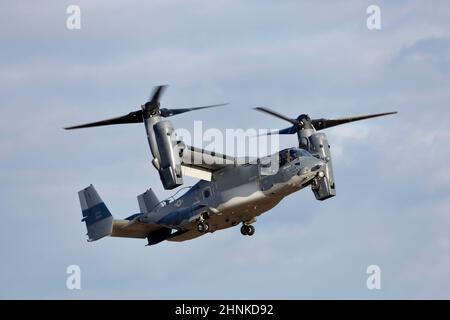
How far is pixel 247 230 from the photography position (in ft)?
242

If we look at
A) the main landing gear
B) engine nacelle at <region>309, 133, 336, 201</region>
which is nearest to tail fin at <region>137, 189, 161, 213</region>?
the main landing gear

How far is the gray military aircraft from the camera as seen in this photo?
69188 millimetres

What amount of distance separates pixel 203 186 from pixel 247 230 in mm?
3511

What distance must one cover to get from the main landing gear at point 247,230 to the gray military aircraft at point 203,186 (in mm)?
53

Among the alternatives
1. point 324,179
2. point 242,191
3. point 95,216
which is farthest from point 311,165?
point 95,216

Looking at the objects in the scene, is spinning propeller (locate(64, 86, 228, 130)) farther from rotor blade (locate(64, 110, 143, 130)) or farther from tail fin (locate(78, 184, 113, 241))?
tail fin (locate(78, 184, 113, 241))

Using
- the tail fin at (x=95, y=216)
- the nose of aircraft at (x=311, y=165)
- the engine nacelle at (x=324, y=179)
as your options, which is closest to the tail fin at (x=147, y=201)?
the tail fin at (x=95, y=216)

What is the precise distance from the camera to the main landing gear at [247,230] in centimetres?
7381

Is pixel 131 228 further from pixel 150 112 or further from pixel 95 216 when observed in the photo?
pixel 150 112

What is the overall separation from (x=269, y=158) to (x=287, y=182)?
6.28 feet

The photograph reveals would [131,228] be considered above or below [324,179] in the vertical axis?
below
